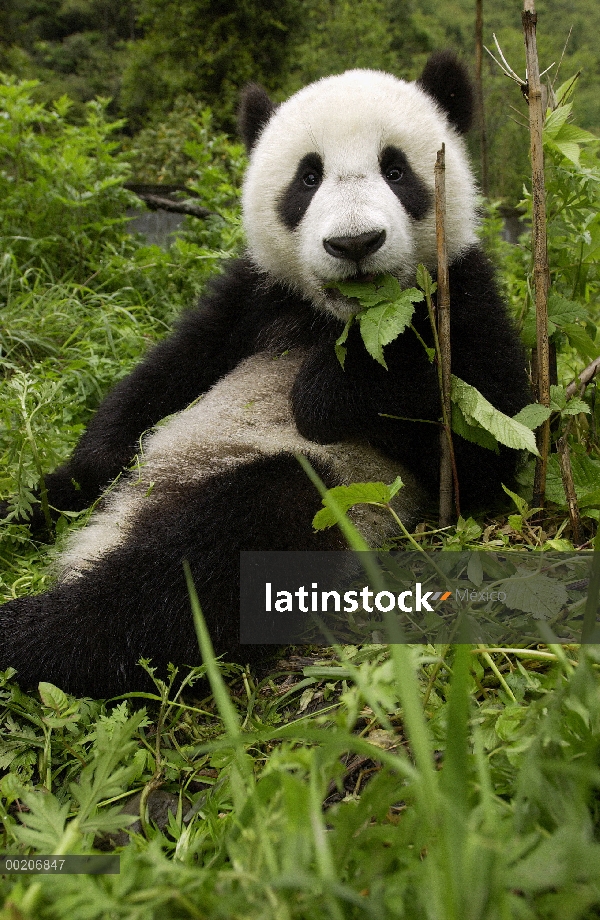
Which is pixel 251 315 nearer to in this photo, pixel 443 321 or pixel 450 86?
pixel 443 321

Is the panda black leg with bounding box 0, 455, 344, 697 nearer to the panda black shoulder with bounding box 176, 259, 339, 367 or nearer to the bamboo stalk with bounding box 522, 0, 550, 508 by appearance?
the bamboo stalk with bounding box 522, 0, 550, 508

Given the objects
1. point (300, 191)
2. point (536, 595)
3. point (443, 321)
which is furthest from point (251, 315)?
point (536, 595)

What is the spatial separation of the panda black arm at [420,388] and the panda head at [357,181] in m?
0.25

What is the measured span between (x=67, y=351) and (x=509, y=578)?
11.3 ft

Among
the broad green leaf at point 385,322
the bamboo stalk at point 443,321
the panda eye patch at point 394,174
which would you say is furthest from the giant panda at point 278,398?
the broad green leaf at point 385,322

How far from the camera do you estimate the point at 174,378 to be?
3527 millimetres

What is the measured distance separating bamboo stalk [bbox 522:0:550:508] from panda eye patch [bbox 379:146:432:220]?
0.58m

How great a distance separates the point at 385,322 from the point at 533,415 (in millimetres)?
628

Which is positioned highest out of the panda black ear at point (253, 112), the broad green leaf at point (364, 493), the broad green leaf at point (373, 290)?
the panda black ear at point (253, 112)

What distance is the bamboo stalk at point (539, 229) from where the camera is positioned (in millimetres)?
2252

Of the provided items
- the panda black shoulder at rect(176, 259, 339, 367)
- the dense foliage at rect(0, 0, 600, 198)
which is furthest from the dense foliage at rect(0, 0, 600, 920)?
the dense foliage at rect(0, 0, 600, 198)

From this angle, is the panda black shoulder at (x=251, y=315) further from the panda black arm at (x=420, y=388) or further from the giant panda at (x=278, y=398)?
the panda black arm at (x=420, y=388)

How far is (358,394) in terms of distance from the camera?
8.63 feet

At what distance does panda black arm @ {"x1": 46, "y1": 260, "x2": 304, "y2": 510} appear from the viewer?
3500 millimetres
